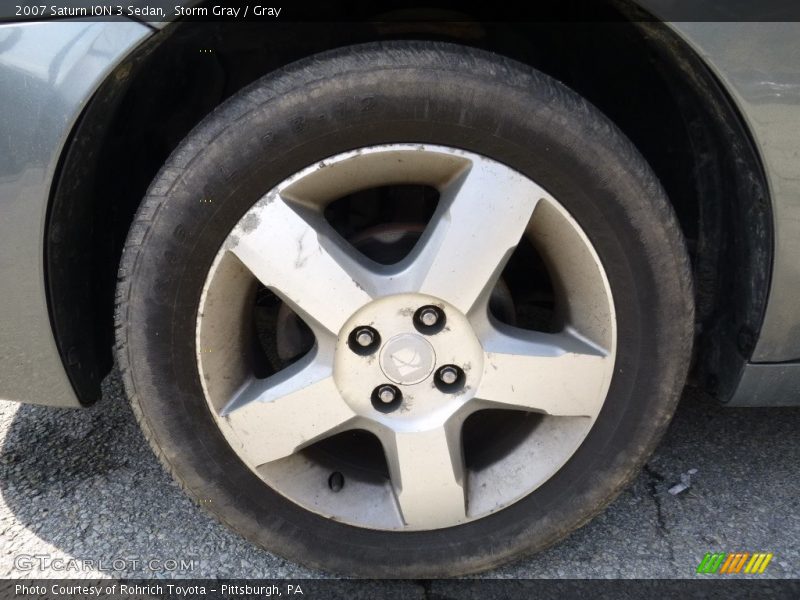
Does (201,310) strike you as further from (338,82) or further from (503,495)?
(503,495)

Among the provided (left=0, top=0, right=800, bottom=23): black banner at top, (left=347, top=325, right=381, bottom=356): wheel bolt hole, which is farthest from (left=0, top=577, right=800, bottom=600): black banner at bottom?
(left=0, top=0, right=800, bottom=23): black banner at top

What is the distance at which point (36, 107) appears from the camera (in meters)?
1.40

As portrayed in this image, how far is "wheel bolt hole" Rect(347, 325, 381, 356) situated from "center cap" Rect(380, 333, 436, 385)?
0.02m

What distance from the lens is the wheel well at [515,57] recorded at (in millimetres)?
1521

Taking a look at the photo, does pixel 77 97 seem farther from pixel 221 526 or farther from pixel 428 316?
pixel 221 526

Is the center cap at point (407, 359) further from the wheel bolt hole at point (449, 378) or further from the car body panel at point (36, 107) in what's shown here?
the car body panel at point (36, 107)

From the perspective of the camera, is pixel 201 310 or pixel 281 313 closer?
pixel 201 310

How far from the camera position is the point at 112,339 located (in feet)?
6.08

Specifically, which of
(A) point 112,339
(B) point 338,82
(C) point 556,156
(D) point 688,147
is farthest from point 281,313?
(D) point 688,147

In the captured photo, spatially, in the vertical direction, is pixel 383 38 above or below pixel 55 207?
above

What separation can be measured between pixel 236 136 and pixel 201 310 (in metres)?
0.35

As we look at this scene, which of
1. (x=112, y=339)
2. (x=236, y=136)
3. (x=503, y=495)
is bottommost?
(x=112, y=339)

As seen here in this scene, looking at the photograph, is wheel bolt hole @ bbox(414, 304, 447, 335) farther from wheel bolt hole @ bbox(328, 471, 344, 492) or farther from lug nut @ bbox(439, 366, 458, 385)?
wheel bolt hole @ bbox(328, 471, 344, 492)

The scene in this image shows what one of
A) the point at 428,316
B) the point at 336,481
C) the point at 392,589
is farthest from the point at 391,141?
the point at 392,589
